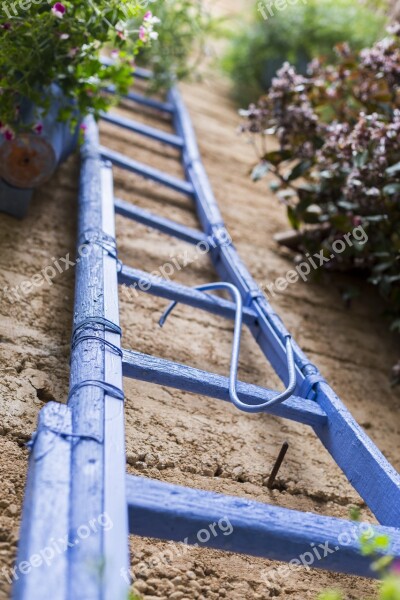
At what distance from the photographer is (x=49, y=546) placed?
2.93 ft

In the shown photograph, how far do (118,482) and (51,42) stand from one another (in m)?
1.45

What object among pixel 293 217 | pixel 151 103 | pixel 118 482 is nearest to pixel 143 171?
pixel 293 217

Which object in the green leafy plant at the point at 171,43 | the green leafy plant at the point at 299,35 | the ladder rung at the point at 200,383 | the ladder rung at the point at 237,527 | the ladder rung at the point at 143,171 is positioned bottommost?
the ladder rung at the point at 237,527

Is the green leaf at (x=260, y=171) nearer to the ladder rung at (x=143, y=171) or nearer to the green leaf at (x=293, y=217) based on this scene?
the green leaf at (x=293, y=217)

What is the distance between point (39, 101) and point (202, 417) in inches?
42.6

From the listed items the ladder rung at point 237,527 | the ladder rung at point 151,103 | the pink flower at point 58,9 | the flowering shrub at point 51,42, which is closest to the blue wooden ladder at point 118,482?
the ladder rung at point 237,527

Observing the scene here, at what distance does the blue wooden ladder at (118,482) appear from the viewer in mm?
893

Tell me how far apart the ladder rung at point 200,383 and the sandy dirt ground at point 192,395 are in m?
0.20

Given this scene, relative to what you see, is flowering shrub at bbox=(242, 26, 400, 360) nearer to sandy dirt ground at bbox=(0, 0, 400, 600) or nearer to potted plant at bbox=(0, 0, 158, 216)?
sandy dirt ground at bbox=(0, 0, 400, 600)

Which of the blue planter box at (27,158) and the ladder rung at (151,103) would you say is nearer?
the blue planter box at (27,158)

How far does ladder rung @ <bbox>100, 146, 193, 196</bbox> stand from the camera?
111 inches

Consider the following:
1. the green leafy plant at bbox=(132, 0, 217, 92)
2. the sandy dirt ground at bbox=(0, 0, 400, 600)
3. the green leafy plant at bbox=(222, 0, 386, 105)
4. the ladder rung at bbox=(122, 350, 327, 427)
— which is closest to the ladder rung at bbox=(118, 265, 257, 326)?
the sandy dirt ground at bbox=(0, 0, 400, 600)

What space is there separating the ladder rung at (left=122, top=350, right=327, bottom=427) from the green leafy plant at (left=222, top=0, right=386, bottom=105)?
354 cm

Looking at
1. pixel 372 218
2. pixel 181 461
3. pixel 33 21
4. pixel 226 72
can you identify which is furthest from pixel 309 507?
pixel 226 72
